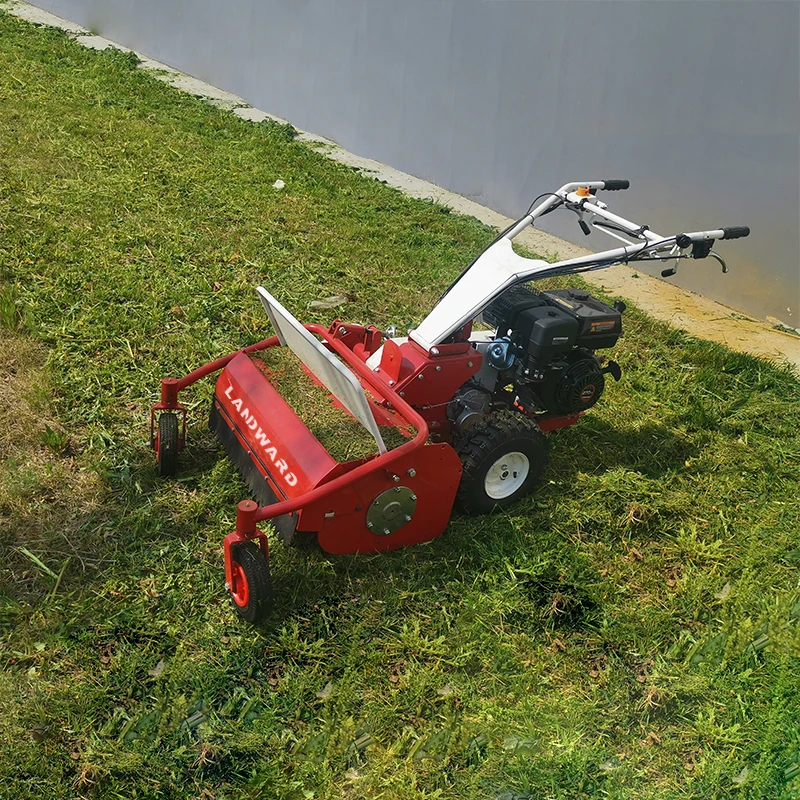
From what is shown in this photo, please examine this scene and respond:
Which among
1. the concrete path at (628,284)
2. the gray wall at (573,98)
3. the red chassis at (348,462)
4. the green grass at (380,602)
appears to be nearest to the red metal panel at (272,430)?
the red chassis at (348,462)

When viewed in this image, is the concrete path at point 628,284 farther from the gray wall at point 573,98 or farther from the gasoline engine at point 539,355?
the gasoline engine at point 539,355

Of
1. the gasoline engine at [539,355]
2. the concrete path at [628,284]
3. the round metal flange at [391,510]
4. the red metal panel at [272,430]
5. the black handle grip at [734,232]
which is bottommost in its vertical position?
the concrete path at [628,284]

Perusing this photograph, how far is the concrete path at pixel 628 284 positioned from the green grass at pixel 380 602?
0.43 m

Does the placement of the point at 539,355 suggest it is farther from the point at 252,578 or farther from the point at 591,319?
the point at 252,578

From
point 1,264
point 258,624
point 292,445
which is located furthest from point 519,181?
point 258,624

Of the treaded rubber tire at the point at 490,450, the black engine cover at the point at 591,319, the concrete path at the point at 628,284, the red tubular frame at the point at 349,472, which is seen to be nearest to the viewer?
the red tubular frame at the point at 349,472

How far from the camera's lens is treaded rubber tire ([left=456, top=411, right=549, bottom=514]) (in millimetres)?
3840

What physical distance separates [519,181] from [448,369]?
452 cm

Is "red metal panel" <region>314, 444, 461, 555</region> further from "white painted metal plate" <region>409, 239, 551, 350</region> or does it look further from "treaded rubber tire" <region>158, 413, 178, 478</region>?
"treaded rubber tire" <region>158, 413, 178, 478</region>

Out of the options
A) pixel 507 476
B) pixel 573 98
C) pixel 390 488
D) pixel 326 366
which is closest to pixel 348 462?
pixel 390 488

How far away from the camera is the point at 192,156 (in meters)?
8.24

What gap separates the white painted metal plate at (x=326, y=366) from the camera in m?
3.28

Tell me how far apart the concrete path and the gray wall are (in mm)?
131

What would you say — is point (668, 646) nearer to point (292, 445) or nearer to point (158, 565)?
point (292, 445)
